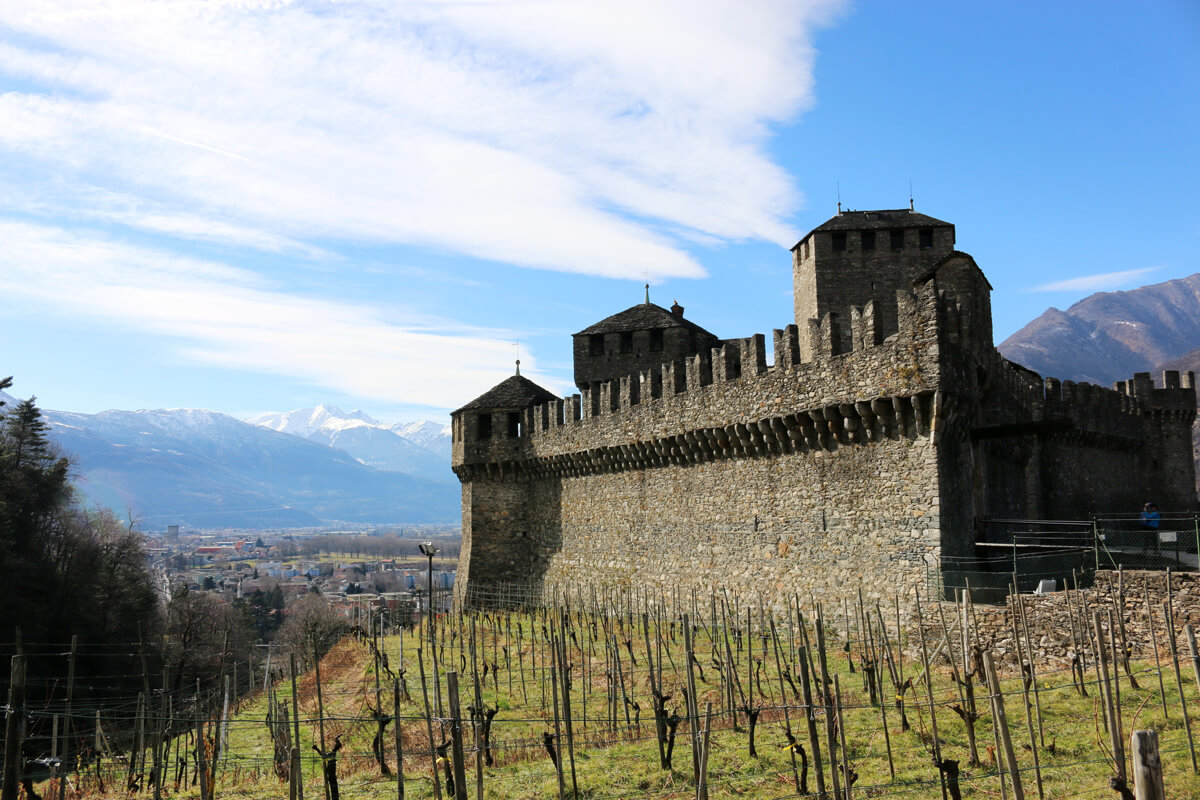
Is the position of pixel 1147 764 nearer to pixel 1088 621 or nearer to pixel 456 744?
pixel 456 744

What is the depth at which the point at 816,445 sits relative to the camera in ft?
64.0

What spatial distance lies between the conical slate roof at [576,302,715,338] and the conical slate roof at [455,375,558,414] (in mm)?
3056

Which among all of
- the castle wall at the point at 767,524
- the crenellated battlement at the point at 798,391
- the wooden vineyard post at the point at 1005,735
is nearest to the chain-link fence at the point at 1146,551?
the castle wall at the point at 767,524

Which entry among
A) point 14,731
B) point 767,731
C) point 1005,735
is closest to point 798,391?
point 767,731

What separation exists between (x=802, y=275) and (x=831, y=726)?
27.3 m

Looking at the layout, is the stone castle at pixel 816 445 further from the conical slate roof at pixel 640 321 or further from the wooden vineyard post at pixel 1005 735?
the wooden vineyard post at pixel 1005 735

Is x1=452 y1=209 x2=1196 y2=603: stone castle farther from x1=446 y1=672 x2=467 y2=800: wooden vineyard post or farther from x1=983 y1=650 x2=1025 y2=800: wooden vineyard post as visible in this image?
x1=446 y1=672 x2=467 y2=800: wooden vineyard post

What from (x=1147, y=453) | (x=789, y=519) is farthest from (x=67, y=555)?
(x=1147, y=453)

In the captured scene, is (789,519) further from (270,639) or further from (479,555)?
(270,639)

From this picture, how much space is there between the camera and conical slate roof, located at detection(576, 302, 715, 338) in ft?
111

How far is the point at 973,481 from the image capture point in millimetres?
18609

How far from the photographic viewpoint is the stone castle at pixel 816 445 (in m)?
17.1

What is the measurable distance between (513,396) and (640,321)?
585 cm

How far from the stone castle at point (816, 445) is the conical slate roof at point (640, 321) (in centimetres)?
12
